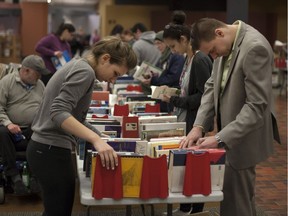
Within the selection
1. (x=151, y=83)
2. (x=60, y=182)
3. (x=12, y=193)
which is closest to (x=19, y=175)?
(x=12, y=193)

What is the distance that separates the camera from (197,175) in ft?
8.39

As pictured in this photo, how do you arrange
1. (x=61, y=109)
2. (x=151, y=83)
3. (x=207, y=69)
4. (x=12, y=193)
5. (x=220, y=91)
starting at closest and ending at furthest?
(x=61, y=109) < (x=220, y=91) < (x=207, y=69) < (x=12, y=193) < (x=151, y=83)

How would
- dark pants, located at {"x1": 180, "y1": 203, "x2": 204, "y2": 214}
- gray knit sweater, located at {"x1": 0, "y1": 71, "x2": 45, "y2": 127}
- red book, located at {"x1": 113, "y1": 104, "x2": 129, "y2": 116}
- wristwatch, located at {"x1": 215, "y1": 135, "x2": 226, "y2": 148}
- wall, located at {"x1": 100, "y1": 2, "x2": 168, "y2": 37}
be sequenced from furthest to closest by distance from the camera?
wall, located at {"x1": 100, "y1": 2, "x2": 168, "y2": 37}
gray knit sweater, located at {"x1": 0, "y1": 71, "x2": 45, "y2": 127}
red book, located at {"x1": 113, "y1": 104, "x2": 129, "y2": 116}
dark pants, located at {"x1": 180, "y1": 203, "x2": 204, "y2": 214}
wristwatch, located at {"x1": 215, "y1": 135, "x2": 226, "y2": 148}

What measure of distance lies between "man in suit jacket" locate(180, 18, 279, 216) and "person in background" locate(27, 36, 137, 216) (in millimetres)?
453

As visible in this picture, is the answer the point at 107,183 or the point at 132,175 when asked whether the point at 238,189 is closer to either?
the point at 132,175

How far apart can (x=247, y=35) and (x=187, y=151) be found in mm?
653

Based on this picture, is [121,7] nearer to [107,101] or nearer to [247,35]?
[107,101]

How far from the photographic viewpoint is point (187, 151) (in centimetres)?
258

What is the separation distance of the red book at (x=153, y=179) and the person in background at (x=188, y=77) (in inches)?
56.2

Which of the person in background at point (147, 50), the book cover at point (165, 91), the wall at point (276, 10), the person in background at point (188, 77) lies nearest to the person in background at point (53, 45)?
the person in background at point (147, 50)

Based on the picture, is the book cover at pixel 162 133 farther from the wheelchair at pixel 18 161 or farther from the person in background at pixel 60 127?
the wheelchair at pixel 18 161

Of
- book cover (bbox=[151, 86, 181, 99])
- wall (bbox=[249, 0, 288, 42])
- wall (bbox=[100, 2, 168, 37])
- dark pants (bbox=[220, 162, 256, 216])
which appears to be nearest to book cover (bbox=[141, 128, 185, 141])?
dark pants (bbox=[220, 162, 256, 216])

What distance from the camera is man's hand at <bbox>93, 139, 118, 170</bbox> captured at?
2.38 meters

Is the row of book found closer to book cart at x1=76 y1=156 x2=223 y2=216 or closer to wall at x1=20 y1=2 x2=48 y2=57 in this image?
book cart at x1=76 y1=156 x2=223 y2=216
